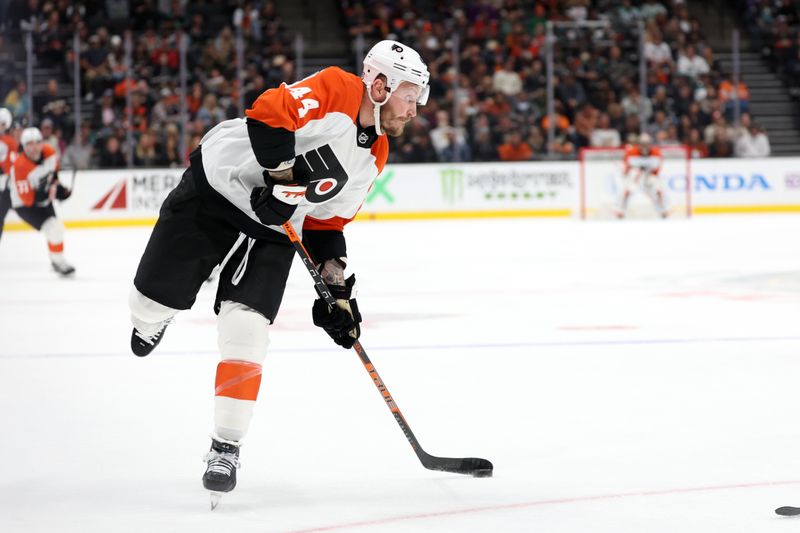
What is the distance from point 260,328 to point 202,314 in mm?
3434

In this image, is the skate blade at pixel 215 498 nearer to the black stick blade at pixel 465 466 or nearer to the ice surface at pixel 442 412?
the ice surface at pixel 442 412

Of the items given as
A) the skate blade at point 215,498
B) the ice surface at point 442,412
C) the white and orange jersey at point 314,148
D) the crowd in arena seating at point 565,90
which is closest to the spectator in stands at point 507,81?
the crowd in arena seating at point 565,90

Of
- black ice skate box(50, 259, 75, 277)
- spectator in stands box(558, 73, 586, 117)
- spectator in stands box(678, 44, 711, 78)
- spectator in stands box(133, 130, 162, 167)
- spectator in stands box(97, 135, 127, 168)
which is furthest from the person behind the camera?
spectator in stands box(678, 44, 711, 78)

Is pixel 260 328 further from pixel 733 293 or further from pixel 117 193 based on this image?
pixel 117 193

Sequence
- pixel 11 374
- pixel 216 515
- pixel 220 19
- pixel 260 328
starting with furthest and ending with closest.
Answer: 1. pixel 220 19
2. pixel 11 374
3. pixel 260 328
4. pixel 216 515

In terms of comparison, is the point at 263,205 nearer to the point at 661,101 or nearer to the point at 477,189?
the point at 477,189

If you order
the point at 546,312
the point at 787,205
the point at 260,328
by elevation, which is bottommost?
the point at 787,205

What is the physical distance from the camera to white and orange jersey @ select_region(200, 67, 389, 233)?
106 inches

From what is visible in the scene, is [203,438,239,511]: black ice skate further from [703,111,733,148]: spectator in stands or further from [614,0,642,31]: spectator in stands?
[614,0,642,31]: spectator in stands

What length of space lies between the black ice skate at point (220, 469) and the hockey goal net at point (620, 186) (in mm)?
11386

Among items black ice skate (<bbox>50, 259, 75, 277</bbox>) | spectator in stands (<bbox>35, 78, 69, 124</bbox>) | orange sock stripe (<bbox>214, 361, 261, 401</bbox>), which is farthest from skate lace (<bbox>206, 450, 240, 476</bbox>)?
spectator in stands (<bbox>35, 78, 69, 124</bbox>)

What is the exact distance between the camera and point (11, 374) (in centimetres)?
432

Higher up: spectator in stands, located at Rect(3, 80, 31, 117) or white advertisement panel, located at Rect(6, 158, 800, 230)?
spectator in stands, located at Rect(3, 80, 31, 117)

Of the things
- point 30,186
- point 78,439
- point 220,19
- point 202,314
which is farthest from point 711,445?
point 220,19
